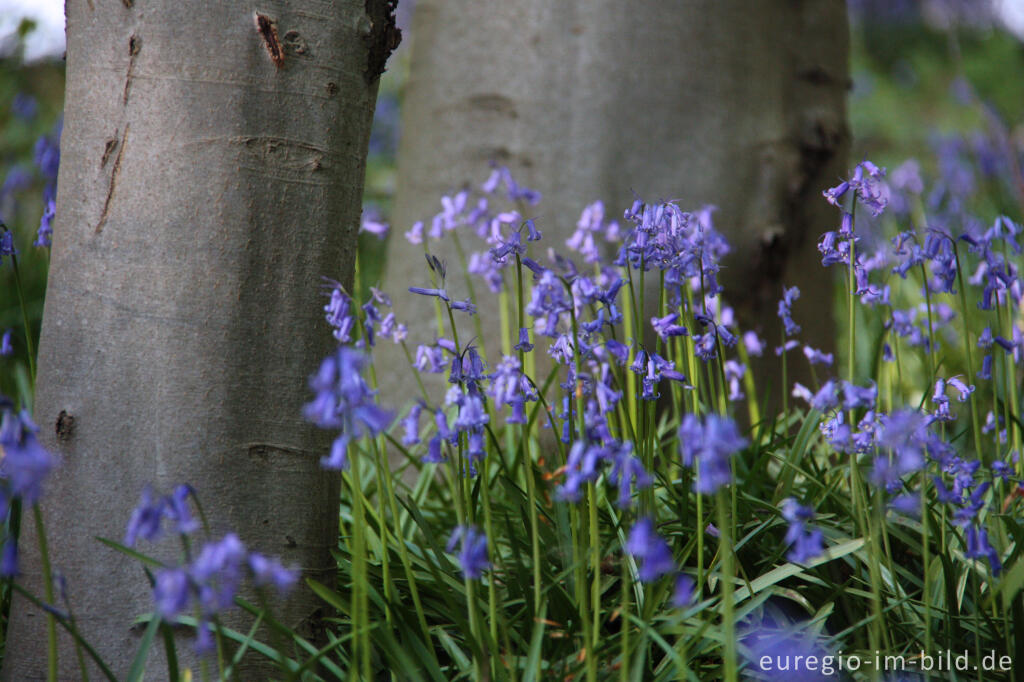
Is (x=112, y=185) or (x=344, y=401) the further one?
(x=112, y=185)

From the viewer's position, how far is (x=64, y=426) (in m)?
1.49

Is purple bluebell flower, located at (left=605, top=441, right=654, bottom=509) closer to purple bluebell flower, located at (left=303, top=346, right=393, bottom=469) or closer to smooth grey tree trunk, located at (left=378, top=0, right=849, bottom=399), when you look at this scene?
purple bluebell flower, located at (left=303, top=346, right=393, bottom=469)

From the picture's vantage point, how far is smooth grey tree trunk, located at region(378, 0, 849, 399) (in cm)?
279

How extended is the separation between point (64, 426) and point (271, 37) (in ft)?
2.54

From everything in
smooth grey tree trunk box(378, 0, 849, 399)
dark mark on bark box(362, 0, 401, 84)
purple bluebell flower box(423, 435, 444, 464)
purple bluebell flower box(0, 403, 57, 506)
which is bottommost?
purple bluebell flower box(0, 403, 57, 506)

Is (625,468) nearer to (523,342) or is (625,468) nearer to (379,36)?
(523,342)

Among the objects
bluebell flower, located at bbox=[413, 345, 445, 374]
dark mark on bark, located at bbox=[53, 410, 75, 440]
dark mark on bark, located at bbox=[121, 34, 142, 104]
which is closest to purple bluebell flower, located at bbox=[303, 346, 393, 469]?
bluebell flower, located at bbox=[413, 345, 445, 374]

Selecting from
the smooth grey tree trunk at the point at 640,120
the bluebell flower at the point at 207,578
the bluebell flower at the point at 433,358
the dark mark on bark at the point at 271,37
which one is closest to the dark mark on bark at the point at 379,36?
the dark mark on bark at the point at 271,37

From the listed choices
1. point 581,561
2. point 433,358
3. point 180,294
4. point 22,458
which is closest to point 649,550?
point 581,561

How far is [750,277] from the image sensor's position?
2.86m

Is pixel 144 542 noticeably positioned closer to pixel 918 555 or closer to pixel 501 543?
pixel 501 543

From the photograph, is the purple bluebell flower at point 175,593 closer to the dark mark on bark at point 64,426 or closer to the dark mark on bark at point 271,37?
the dark mark on bark at point 64,426

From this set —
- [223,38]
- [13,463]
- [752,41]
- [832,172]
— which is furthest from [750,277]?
[13,463]

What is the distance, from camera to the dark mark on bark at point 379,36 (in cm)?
159
